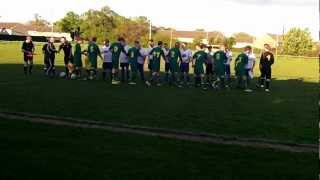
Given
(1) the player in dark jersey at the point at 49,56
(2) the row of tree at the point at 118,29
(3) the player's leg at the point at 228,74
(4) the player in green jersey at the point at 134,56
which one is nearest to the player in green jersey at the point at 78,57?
(1) the player in dark jersey at the point at 49,56

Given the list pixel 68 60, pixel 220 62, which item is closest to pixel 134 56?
pixel 68 60

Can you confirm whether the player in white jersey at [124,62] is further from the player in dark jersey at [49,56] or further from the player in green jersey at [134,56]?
the player in dark jersey at [49,56]

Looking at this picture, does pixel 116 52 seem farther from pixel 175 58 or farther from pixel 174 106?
pixel 174 106

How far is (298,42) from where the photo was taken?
101375 mm

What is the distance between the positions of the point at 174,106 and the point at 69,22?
103 m

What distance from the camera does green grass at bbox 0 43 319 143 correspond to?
13.4 metres

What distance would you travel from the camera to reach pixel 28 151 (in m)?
9.34

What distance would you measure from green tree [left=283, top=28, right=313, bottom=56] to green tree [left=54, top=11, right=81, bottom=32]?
38976mm

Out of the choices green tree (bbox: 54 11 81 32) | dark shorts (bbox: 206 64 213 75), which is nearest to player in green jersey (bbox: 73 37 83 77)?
dark shorts (bbox: 206 64 213 75)

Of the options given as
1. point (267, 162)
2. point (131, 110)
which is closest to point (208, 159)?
point (267, 162)

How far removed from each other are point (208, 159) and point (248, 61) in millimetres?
16509

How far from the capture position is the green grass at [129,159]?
8.20 metres

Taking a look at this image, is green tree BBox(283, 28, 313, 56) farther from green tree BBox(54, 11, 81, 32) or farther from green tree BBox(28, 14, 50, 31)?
green tree BBox(28, 14, 50, 31)

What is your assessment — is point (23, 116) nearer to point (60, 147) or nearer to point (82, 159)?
point (60, 147)
